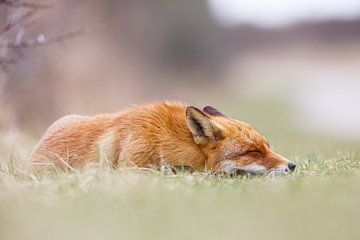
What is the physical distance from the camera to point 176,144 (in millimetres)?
7590

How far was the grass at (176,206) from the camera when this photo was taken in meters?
4.66

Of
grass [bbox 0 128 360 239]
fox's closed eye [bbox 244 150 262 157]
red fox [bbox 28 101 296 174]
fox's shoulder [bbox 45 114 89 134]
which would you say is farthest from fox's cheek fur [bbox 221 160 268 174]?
fox's shoulder [bbox 45 114 89 134]

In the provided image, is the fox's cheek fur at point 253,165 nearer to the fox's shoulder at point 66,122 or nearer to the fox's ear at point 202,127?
the fox's ear at point 202,127

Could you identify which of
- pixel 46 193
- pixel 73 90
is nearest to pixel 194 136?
pixel 46 193

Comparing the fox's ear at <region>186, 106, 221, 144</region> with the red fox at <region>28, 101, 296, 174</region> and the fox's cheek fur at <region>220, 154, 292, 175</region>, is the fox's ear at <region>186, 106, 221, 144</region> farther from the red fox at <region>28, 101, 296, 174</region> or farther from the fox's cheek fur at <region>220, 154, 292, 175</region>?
the fox's cheek fur at <region>220, 154, 292, 175</region>

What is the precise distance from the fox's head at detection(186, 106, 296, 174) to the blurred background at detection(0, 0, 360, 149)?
2.79 metres

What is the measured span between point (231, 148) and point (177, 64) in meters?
26.4

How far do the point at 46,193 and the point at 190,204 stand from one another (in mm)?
1316

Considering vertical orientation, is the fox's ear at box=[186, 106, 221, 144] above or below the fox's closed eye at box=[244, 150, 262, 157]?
above

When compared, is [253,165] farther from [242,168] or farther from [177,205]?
[177,205]

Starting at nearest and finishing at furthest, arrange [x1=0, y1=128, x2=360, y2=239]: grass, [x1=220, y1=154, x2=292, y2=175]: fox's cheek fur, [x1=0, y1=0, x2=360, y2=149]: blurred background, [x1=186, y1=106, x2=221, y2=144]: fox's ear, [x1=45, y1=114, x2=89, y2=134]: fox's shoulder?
1. [x1=0, y1=128, x2=360, y2=239]: grass
2. [x1=220, y1=154, x2=292, y2=175]: fox's cheek fur
3. [x1=186, y1=106, x2=221, y2=144]: fox's ear
4. [x1=45, y1=114, x2=89, y2=134]: fox's shoulder
5. [x1=0, y1=0, x2=360, y2=149]: blurred background

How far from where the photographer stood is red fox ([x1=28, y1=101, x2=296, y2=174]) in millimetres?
7469

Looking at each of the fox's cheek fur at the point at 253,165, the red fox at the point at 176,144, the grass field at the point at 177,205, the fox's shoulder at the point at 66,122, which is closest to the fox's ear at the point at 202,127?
the red fox at the point at 176,144

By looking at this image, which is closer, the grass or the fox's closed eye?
the grass
